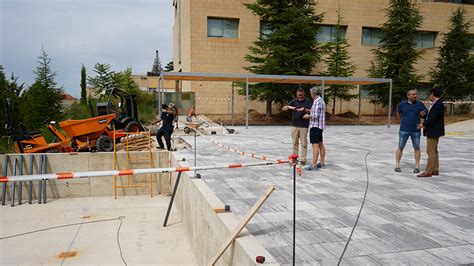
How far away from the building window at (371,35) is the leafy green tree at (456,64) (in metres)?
5.74

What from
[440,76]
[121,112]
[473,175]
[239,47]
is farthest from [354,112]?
[473,175]

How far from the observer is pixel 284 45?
24812mm

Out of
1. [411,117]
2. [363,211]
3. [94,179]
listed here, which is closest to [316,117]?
[411,117]

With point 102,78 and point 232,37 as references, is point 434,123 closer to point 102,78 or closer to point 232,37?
point 232,37

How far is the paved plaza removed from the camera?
3340 millimetres

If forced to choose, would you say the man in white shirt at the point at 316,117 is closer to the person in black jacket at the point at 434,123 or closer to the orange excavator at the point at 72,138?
the person in black jacket at the point at 434,123

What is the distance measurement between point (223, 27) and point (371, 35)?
15135mm

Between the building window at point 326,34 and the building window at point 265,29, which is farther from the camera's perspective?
the building window at point 326,34

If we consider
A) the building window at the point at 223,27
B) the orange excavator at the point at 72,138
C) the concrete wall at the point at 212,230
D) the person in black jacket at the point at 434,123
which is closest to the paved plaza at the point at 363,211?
the concrete wall at the point at 212,230

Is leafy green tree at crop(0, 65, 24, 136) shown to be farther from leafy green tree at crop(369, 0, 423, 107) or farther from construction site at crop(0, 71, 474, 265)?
leafy green tree at crop(369, 0, 423, 107)

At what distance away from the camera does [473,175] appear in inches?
275

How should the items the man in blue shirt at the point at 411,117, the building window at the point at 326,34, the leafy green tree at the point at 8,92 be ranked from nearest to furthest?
the man in blue shirt at the point at 411,117
the leafy green tree at the point at 8,92
the building window at the point at 326,34

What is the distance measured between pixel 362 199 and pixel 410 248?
1.76 m

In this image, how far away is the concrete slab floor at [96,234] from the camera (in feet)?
23.2
